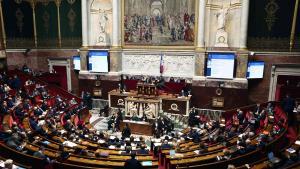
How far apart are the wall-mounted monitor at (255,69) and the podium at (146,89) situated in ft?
23.4

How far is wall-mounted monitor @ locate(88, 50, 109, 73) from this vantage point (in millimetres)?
21094

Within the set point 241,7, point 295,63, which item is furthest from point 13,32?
point 295,63

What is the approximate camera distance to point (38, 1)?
2348cm

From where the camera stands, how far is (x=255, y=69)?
693 inches

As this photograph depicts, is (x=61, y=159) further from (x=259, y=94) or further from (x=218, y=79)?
(x=259, y=94)

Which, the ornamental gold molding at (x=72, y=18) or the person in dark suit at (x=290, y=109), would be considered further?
the ornamental gold molding at (x=72, y=18)

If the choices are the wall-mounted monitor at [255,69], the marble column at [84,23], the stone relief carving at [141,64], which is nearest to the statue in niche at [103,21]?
the marble column at [84,23]

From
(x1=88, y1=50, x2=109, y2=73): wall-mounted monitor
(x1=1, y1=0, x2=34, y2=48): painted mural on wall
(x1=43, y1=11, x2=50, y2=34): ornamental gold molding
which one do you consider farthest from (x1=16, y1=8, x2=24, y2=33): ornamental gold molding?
(x1=88, y1=50, x2=109, y2=73): wall-mounted monitor

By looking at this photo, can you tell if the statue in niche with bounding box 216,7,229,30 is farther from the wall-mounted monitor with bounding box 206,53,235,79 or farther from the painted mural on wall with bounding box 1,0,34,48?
the painted mural on wall with bounding box 1,0,34,48

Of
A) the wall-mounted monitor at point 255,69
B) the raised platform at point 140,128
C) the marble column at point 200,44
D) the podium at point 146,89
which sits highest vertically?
the marble column at point 200,44

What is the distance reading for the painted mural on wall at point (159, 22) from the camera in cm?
1958

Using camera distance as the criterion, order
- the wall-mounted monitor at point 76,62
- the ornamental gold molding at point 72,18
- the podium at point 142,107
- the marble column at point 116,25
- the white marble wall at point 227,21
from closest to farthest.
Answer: the podium at point 142,107
the white marble wall at point 227,21
the marble column at point 116,25
the wall-mounted monitor at point 76,62
the ornamental gold molding at point 72,18

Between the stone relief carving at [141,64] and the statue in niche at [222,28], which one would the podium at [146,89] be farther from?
the statue in niche at [222,28]

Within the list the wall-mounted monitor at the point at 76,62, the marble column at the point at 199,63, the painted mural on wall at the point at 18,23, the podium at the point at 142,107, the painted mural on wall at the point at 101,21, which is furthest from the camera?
the wall-mounted monitor at the point at 76,62
